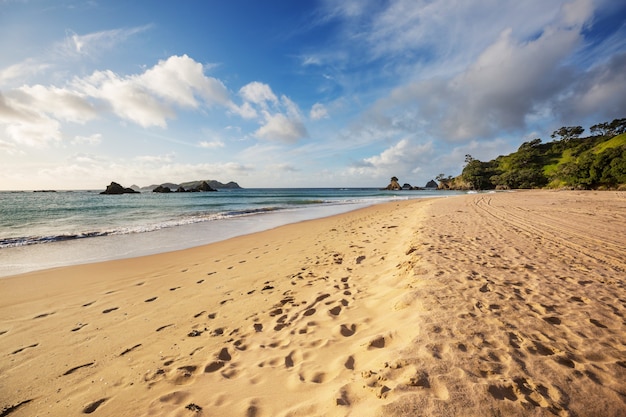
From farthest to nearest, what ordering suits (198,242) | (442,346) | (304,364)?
(198,242)
(304,364)
(442,346)

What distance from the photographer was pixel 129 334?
177 inches

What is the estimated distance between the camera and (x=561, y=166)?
71.4 metres

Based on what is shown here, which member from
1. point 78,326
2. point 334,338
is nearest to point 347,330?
point 334,338

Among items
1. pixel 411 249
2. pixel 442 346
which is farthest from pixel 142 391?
pixel 411 249

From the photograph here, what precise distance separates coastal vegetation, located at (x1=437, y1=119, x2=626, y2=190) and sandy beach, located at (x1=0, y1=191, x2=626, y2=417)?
212 ft

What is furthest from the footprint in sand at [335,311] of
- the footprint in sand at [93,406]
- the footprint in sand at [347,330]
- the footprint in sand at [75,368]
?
the footprint in sand at [75,368]

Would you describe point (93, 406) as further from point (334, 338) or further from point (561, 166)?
point (561, 166)

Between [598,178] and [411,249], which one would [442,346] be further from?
[598,178]

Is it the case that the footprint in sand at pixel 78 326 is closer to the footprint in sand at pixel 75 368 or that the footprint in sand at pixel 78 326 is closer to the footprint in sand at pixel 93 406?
the footprint in sand at pixel 75 368

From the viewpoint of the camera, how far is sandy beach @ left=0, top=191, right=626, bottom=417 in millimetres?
2562

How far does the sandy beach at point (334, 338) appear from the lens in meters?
2.56

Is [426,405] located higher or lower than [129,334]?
higher

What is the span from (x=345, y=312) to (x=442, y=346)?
199 centimetres

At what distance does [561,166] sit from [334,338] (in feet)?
326
